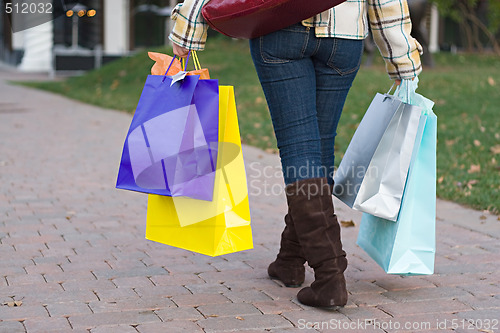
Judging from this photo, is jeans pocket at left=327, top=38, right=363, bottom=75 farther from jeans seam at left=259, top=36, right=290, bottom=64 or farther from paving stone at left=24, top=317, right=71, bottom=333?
paving stone at left=24, top=317, right=71, bottom=333

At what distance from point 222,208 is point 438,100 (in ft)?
27.4

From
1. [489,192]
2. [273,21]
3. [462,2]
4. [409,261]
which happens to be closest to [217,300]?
[409,261]

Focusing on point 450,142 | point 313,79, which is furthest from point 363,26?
point 450,142

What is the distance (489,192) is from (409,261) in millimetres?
2539

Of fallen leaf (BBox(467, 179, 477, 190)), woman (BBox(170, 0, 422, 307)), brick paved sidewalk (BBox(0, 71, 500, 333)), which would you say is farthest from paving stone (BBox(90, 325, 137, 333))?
fallen leaf (BBox(467, 179, 477, 190))

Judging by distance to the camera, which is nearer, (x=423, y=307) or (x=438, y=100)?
(x=423, y=307)

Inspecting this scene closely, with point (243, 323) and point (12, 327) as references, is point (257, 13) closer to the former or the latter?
point (243, 323)

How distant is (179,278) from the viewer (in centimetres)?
349

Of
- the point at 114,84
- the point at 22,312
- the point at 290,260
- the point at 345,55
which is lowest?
the point at 22,312

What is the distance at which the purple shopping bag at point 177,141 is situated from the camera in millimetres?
2979

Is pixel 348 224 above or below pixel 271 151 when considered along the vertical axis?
below

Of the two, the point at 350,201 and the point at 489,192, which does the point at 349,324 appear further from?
the point at 489,192

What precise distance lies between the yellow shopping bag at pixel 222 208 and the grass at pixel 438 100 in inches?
97.0

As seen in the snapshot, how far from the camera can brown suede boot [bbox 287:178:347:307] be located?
2.93m
